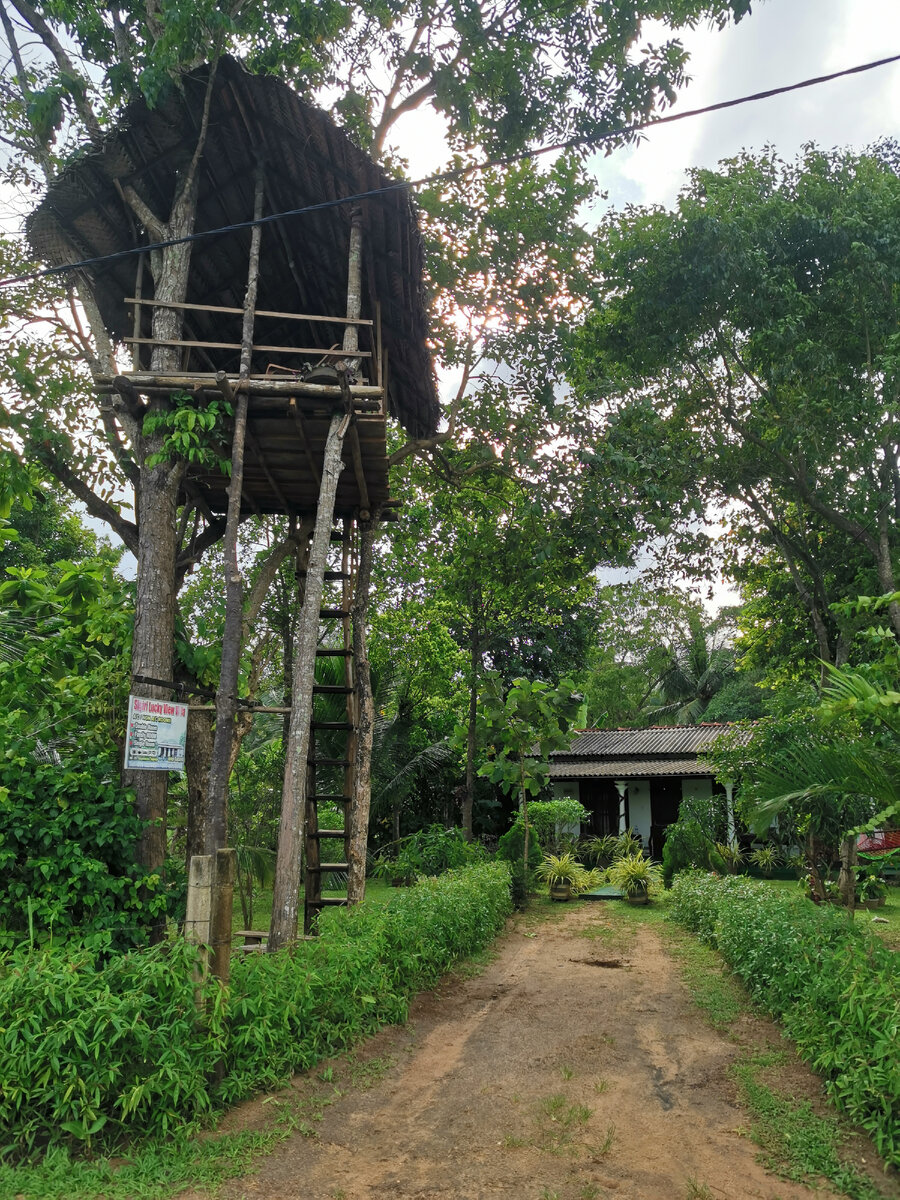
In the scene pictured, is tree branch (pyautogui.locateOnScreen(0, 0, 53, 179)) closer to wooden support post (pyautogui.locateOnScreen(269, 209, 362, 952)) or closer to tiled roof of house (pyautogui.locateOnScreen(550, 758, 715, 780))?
wooden support post (pyautogui.locateOnScreen(269, 209, 362, 952))


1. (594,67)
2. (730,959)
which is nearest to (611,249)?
(594,67)

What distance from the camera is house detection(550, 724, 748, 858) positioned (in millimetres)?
21766

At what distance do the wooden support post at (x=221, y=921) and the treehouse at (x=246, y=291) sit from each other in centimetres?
59

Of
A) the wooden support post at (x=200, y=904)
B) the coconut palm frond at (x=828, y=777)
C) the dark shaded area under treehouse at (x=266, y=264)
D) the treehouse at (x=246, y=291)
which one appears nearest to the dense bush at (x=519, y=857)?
the treehouse at (x=246, y=291)

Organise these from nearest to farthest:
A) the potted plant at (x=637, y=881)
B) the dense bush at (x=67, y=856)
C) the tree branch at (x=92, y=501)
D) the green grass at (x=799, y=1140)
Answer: the green grass at (x=799, y=1140)
the dense bush at (x=67, y=856)
the tree branch at (x=92, y=501)
the potted plant at (x=637, y=881)

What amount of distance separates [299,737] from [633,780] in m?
16.8

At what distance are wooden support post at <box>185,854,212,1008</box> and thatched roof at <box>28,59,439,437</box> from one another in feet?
17.7

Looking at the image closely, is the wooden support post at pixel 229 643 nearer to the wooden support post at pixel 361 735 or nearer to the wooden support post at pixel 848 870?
the wooden support post at pixel 361 735

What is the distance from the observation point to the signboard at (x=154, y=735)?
6.11m

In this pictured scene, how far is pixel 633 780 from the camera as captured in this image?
22453 millimetres

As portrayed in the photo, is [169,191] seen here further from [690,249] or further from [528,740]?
[528,740]

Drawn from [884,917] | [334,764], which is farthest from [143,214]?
[884,917]

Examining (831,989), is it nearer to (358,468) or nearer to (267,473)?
(358,468)

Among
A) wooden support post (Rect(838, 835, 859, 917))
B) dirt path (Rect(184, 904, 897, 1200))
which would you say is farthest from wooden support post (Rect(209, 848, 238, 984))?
wooden support post (Rect(838, 835, 859, 917))
